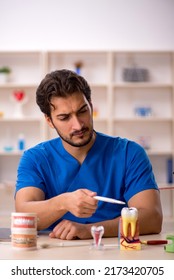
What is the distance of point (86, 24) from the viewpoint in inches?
206

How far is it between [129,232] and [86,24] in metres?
4.19

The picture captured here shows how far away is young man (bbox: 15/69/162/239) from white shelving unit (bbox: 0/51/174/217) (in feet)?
10.9

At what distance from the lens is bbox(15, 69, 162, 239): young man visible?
5.57 ft

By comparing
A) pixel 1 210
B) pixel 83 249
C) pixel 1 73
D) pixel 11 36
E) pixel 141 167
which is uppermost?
pixel 11 36

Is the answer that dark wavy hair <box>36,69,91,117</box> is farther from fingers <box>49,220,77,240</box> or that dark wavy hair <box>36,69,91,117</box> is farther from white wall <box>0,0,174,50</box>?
white wall <box>0,0,174,50</box>

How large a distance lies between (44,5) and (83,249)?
4.29 metres

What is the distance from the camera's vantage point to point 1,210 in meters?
5.20

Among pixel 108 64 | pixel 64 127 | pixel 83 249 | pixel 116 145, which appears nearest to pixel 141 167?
pixel 116 145

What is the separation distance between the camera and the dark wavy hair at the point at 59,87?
1.71 meters

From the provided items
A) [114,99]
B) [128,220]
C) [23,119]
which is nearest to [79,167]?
[128,220]

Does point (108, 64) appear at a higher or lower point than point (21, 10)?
lower
